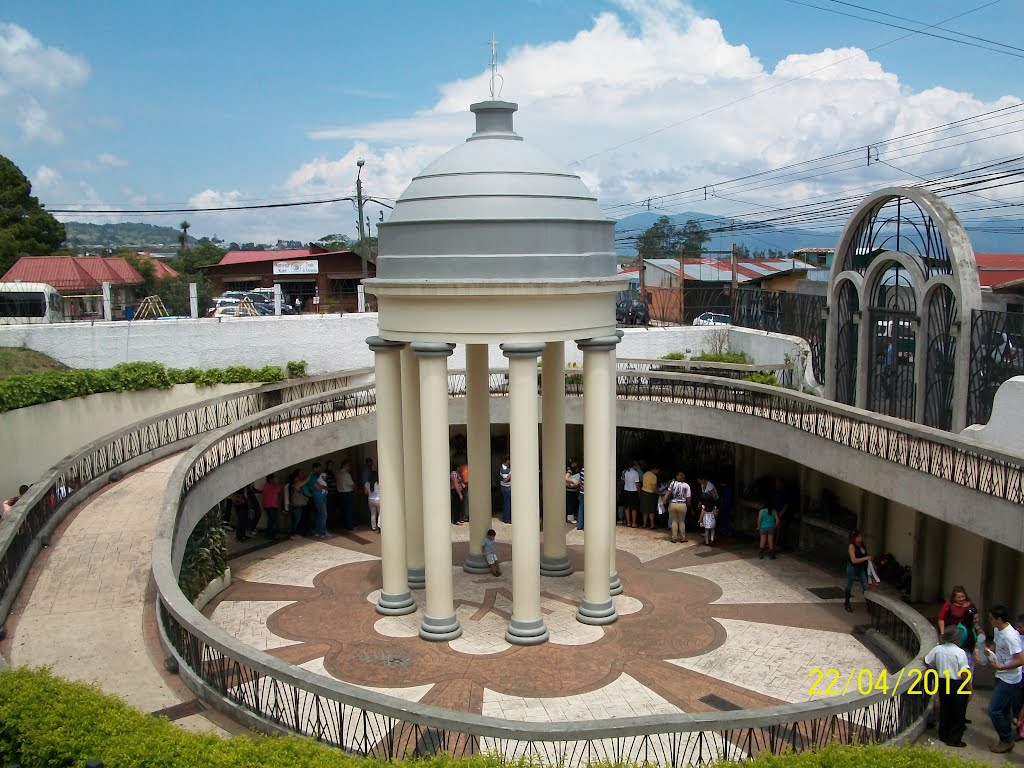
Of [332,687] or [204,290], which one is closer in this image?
[332,687]

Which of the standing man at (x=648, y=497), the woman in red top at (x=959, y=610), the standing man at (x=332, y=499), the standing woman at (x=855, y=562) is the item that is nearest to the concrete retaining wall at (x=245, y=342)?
the standing man at (x=332, y=499)

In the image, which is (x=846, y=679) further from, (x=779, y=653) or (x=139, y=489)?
(x=139, y=489)

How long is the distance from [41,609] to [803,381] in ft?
71.7

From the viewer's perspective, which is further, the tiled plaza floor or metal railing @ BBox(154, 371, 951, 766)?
the tiled plaza floor

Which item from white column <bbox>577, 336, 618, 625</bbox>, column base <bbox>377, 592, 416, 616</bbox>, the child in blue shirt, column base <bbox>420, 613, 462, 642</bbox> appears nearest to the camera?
column base <bbox>420, 613, 462, 642</bbox>

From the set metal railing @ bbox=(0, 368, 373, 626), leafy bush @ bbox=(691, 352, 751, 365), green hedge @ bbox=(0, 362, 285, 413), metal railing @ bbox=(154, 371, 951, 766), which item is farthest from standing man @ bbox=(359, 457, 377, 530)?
leafy bush @ bbox=(691, 352, 751, 365)

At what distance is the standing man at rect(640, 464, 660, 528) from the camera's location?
83.9ft

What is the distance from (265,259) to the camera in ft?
172

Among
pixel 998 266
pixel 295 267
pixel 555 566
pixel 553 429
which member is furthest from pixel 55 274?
pixel 998 266

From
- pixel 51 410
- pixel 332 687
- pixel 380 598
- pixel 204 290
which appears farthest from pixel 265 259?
pixel 332 687

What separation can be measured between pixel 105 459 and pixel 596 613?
1153cm

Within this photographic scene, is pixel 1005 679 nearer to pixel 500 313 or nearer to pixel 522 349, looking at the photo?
pixel 522 349

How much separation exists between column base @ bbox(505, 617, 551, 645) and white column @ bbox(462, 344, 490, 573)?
4114 millimetres

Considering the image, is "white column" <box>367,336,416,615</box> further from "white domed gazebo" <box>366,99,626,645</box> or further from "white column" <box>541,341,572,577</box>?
"white column" <box>541,341,572,577</box>
